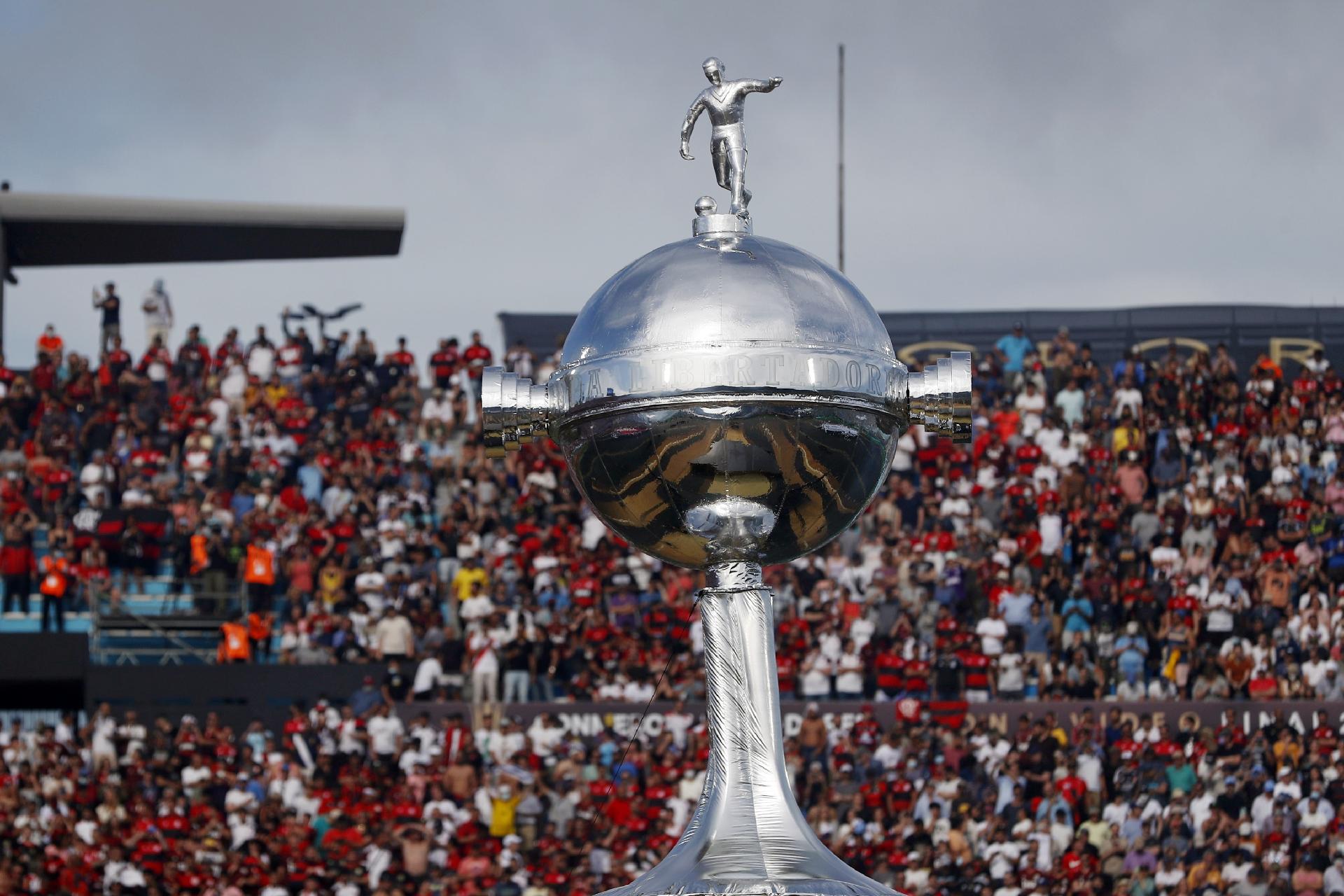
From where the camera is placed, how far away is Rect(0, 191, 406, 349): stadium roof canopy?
2559 cm

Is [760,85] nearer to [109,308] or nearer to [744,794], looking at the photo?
[744,794]

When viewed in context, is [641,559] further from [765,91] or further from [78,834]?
[765,91]

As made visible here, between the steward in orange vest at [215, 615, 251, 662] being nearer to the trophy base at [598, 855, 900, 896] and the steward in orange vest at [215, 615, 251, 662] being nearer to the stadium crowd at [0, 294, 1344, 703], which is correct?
the stadium crowd at [0, 294, 1344, 703]

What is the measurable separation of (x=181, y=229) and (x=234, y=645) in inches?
307

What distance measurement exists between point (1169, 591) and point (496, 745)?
648 cm

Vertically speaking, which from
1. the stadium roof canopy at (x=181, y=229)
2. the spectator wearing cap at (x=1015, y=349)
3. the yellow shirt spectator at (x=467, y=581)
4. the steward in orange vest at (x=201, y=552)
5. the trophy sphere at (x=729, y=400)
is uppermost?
the stadium roof canopy at (x=181, y=229)

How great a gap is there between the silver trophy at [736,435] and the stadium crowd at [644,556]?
14723 millimetres

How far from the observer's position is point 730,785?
13.7 feet

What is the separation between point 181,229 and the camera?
2647cm

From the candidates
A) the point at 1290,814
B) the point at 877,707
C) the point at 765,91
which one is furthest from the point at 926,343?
the point at 765,91

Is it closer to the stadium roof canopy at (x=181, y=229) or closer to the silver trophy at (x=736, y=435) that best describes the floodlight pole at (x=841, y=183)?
the stadium roof canopy at (x=181, y=229)

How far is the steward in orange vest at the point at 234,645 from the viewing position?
20469mm

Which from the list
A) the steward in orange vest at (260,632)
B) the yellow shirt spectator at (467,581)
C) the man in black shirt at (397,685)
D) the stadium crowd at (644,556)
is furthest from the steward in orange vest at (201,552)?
the man in black shirt at (397,685)

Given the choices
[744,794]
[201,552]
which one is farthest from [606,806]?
[744,794]
